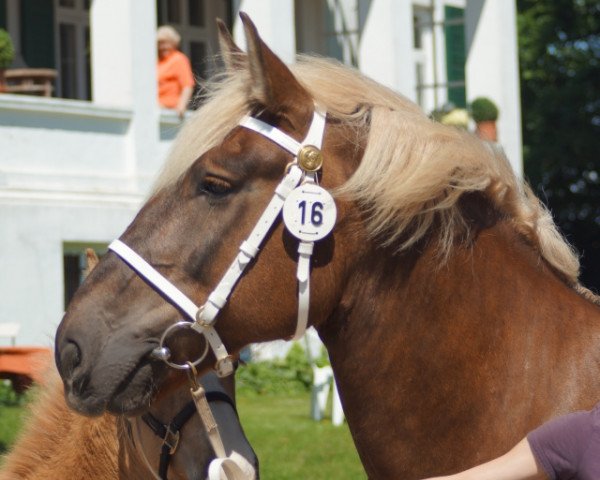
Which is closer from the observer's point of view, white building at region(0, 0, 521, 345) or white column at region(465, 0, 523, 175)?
white building at region(0, 0, 521, 345)

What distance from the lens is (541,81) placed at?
1170 inches

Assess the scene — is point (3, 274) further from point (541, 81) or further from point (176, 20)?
point (541, 81)

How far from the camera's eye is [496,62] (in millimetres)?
17500

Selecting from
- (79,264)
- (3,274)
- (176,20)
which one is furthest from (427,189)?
(176,20)

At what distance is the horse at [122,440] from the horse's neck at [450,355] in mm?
548

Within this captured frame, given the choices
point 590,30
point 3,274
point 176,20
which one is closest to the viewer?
point 3,274

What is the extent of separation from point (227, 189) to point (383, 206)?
379mm

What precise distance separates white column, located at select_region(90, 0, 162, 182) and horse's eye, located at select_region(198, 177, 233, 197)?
1009cm

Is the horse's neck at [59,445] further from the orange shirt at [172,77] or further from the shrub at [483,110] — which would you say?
the shrub at [483,110]

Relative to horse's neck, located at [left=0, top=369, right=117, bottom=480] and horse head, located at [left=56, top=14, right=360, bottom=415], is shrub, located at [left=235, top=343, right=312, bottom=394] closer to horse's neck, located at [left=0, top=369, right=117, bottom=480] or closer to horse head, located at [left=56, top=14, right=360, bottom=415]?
horse's neck, located at [left=0, top=369, right=117, bottom=480]

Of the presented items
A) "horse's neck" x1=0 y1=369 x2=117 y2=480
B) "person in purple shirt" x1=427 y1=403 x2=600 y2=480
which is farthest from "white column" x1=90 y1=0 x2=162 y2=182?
"person in purple shirt" x1=427 y1=403 x2=600 y2=480

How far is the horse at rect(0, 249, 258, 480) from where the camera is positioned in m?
3.55

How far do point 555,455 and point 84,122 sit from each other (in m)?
10.4

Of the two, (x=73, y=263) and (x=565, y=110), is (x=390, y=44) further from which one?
(x=565, y=110)
